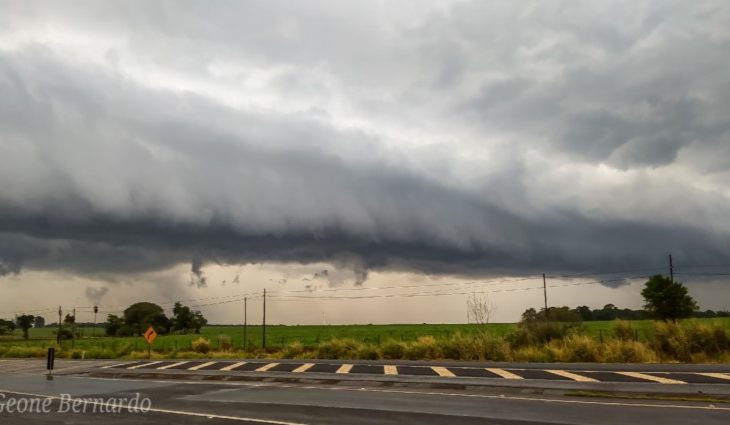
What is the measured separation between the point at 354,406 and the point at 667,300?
67.2m

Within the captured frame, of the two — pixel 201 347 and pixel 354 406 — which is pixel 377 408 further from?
pixel 201 347

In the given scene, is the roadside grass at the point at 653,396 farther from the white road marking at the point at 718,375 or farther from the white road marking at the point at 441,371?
the white road marking at the point at 441,371

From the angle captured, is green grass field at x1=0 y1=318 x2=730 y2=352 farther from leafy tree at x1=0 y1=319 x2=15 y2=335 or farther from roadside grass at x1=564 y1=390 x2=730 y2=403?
leafy tree at x1=0 y1=319 x2=15 y2=335

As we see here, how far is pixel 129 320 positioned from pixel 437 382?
141m

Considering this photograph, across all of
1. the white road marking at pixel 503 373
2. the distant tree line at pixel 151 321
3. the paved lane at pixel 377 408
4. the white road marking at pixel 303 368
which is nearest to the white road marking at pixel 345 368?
the white road marking at pixel 303 368

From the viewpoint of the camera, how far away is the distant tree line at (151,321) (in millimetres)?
140625

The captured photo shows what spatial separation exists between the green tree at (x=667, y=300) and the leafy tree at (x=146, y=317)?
110685mm

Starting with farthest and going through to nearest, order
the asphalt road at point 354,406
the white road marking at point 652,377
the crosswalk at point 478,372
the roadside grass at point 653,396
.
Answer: the crosswalk at point 478,372, the white road marking at point 652,377, the roadside grass at point 653,396, the asphalt road at point 354,406

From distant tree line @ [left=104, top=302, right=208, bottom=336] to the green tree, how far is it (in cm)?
10904

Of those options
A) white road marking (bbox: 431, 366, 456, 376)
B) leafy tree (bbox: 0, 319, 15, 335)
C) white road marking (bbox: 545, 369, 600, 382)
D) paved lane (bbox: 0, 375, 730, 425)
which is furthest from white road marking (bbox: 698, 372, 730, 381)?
leafy tree (bbox: 0, 319, 15, 335)

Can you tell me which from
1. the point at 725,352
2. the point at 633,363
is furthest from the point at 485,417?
the point at 725,352

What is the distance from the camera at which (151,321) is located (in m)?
143

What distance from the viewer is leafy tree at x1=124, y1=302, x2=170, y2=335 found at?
471 feet

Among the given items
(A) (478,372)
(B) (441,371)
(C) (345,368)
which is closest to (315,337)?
(C) (345,368)
